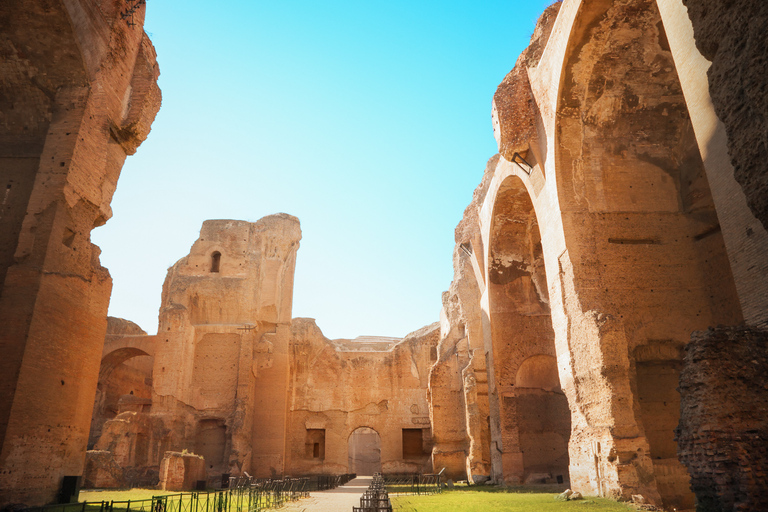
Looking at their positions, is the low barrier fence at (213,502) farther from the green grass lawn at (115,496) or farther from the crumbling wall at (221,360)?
the crumbling wall at (221,360)

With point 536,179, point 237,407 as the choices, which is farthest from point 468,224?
point 237,407

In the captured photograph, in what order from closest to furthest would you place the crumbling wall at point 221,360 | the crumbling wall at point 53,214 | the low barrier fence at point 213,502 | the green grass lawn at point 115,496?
the low barrier fence at point 213,502
the crumbling wall at point 53,214
the green grass lawn at point 115,496
the crumbling wall at point 221,360

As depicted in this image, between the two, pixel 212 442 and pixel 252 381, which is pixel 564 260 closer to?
pixel 252 381

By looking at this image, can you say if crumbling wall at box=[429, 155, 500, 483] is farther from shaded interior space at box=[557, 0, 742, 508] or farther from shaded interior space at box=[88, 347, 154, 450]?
shaded interior space at box=[88, 347, 154, 450]

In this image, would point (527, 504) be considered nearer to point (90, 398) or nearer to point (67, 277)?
point (90, 398)

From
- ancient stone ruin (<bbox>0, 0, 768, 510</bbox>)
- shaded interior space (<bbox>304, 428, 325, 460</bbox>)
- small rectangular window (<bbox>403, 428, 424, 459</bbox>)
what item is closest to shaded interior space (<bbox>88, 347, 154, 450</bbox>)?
ancient stone ruin (<bbox>0, 0, 768, 510</bbox>)

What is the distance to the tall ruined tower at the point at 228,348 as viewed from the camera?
19.0m

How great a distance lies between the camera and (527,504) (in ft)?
26.5

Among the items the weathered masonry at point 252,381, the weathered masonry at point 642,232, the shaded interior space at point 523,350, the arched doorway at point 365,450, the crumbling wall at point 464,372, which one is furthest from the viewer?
the arched doorway at point 365,450

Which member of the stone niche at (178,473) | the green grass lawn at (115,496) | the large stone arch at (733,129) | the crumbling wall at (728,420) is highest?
the large stone arch at (733,129)

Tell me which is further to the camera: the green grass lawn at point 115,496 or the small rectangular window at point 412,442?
the small rectangular window at point 412,442

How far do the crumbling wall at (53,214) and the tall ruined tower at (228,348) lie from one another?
10.7m

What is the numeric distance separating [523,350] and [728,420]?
10.00 m

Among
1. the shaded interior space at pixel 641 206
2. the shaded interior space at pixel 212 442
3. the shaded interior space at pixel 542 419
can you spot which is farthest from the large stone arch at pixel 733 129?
the shaded interior space at pixel 212 442
